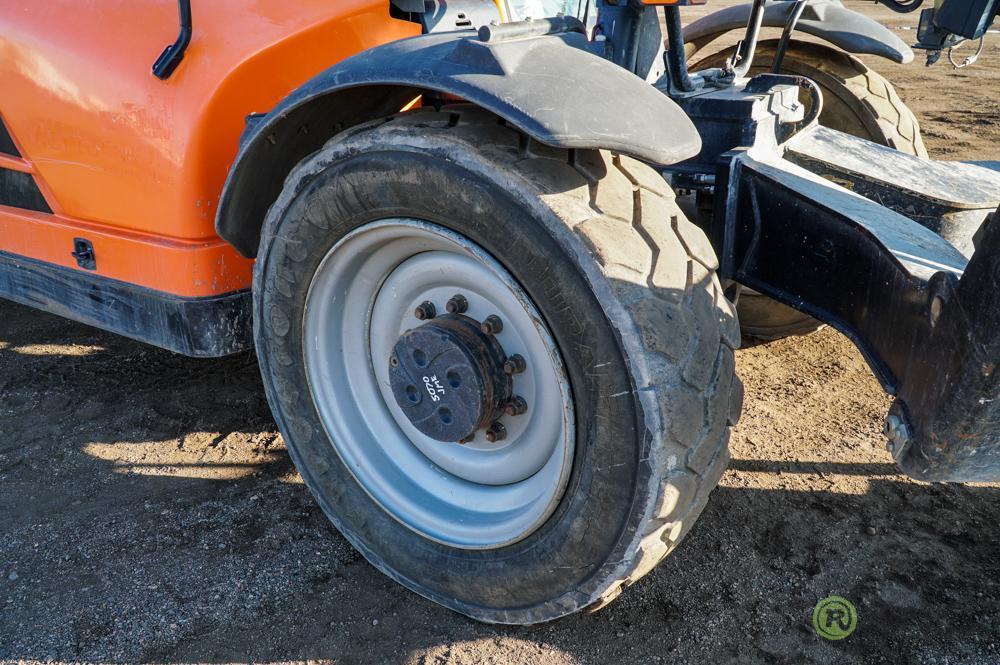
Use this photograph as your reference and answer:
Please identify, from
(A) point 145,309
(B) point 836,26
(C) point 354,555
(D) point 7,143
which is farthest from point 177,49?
(B) point 836,26

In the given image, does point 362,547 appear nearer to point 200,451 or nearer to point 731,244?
point 200,451

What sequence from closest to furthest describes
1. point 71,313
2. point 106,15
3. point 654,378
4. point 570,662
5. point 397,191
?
point 654,378, point 397,191, point 570,662, point 106,15, point 71,313

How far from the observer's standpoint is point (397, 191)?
6.20 ft

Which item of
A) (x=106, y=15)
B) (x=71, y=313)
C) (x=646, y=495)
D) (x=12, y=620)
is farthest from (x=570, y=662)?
(x=106, y=15)

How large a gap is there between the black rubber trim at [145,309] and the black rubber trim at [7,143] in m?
0.35

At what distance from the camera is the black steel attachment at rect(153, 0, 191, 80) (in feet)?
7.38

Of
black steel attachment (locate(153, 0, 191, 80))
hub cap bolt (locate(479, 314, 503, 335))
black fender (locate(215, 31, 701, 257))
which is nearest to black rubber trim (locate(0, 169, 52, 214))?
black steel attachment (locate(153, 0, 191, 80))

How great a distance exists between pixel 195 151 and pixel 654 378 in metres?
1.41

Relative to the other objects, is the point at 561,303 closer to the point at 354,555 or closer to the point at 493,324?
the point at 493,324

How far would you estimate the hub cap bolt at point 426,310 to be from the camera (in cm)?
216

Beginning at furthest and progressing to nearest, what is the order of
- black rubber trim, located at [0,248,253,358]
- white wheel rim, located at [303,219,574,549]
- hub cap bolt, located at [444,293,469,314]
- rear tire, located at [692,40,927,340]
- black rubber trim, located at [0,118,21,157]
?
1. rear tire, located at [692,40,927,340]
2. black rubber trim, located at [0,118,21,157]
3. black rubber trim, located at [0,248,253,358]
4. hub cap bolt, located at [444,293,469,314]
5. white wheel rim, located at [303,219,574,549]

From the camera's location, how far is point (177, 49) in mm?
2264

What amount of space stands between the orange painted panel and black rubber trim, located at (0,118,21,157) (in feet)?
0.36

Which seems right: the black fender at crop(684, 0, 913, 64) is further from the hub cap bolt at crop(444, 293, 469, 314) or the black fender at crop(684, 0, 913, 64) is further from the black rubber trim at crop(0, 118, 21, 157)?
the black rubber trim at crop(0, 118, 21, 157)
